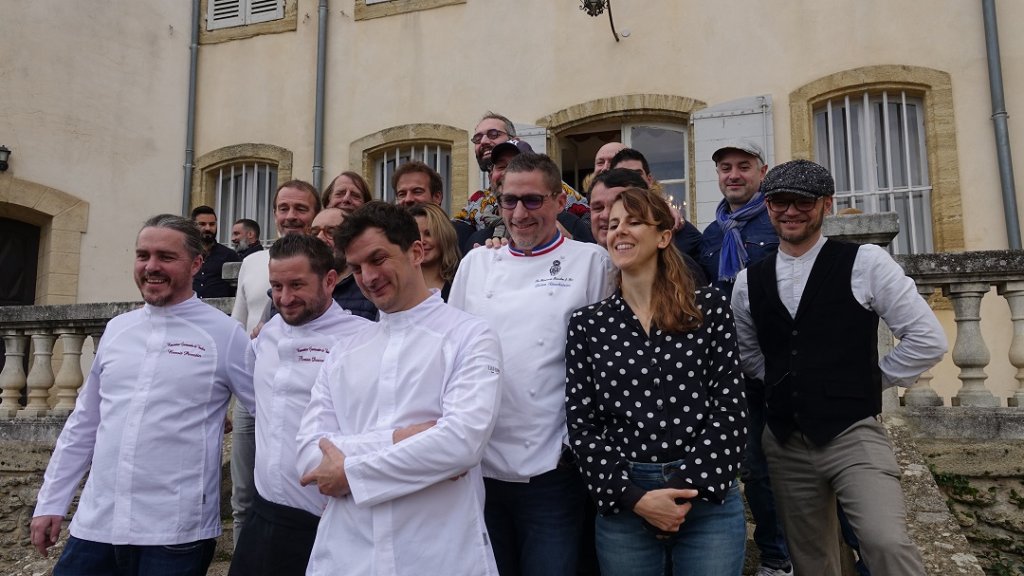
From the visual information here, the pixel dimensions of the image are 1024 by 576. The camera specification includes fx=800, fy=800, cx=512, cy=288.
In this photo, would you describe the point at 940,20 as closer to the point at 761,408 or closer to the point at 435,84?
the point at 435,84

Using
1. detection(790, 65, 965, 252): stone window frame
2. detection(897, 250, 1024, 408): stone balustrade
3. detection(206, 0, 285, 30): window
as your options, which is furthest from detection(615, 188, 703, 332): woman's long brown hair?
detection(206, 0, 285, 30): window

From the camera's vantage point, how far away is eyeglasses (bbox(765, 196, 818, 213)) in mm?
2846

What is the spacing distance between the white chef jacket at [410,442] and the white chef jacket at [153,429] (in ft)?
2.22

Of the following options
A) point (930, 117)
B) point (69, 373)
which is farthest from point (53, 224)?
point (930, 117)

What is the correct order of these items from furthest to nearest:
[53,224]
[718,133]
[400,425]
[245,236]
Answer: [53,224] → [718,133] → [245,236] → [400,425]

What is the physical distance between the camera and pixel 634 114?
8703mm

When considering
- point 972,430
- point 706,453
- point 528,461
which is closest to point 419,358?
point 528,461

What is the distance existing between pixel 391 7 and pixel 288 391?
8000mm

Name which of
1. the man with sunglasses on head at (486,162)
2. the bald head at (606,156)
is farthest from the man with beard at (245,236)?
the bald head at (606,156)

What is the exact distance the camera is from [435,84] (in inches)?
372

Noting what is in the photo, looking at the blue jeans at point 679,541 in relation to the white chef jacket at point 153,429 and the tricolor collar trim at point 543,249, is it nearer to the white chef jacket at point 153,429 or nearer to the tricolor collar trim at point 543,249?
the tricolor collar trim at point 543,249

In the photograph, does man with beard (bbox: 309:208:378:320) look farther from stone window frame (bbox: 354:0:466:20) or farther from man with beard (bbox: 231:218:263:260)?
stone window frame (bbox: 354:0:466:20)

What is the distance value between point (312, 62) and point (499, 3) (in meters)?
2.54

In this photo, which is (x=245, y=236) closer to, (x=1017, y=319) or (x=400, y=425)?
(x=400, y=425)
